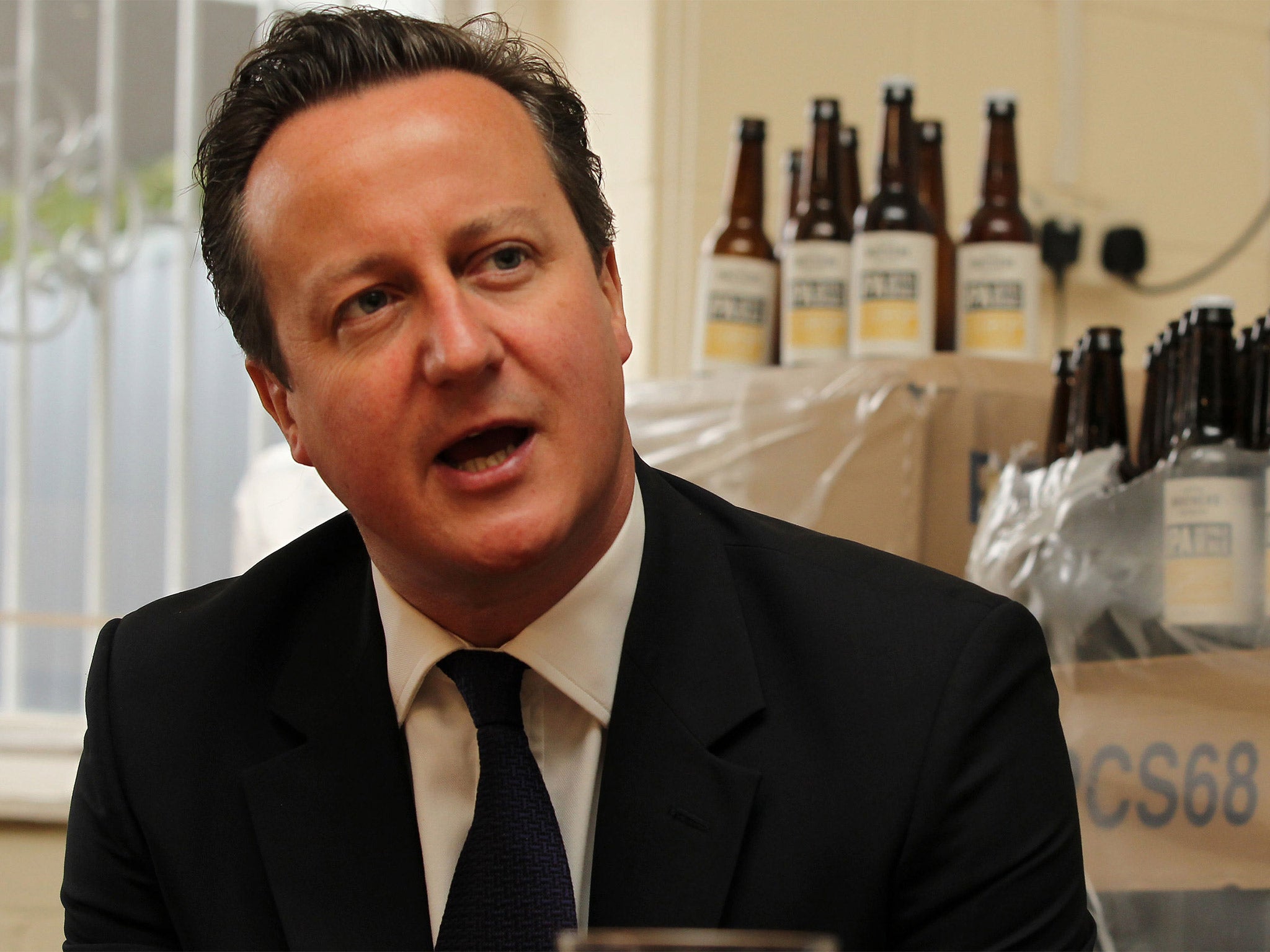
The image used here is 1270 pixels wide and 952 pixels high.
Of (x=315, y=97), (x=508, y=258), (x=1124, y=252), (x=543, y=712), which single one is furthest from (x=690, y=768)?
(x=1124, y=252)

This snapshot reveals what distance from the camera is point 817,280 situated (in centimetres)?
172

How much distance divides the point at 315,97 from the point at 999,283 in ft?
3.31

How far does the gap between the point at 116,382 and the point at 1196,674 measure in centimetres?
193

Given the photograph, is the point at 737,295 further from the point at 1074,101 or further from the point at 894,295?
the point at 1074,101

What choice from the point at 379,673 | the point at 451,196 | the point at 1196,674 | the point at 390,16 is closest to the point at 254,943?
the point at 379,673

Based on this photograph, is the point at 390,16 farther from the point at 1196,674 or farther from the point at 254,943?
the point at 1196,674

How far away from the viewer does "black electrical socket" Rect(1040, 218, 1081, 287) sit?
2.59 meters

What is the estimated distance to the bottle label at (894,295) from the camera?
5.42 feet

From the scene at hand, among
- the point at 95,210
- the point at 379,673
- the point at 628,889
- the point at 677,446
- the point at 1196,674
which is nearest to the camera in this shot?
the point at 628,889

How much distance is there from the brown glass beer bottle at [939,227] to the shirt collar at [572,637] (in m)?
1.00

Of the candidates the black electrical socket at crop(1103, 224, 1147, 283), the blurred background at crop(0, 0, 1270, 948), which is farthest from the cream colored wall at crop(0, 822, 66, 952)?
the black electrical socket at crop(1103, 224, 1147, 283)

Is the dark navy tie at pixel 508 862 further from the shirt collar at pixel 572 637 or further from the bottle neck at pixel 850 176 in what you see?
the bottle neck at pixel 850 176

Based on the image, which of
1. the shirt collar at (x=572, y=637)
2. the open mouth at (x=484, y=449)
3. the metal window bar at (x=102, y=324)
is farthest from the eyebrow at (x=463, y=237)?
the metal window bar at (x=102, y=324)

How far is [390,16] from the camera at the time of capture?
1007mm
